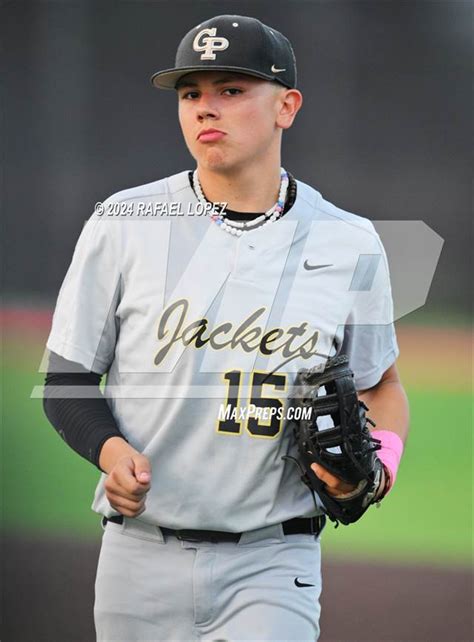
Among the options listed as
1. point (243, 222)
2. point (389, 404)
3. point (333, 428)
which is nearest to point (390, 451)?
point (389, 404)

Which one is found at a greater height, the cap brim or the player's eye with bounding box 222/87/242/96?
the cap brim

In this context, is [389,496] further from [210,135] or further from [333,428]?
[210,135]

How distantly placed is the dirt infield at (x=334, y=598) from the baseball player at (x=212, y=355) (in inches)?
27.5

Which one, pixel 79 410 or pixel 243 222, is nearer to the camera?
pixel 79 410

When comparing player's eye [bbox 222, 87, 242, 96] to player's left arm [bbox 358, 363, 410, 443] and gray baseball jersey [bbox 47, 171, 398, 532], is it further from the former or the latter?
player's left arm [bbox 358, 363, 410, 443]

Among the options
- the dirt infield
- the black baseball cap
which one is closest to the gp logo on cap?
the black baseball cap

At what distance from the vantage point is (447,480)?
7.48 ft

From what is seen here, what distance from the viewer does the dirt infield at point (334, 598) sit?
2.24 metres

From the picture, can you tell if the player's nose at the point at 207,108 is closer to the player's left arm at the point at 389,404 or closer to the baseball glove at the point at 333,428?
the baseball glove at the point at 333,428

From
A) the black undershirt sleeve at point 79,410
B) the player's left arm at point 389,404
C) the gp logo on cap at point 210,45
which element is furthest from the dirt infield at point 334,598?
the gp logo on cap at point 210,45

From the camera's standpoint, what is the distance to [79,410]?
1.54 meters

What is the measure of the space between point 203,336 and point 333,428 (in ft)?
0.81

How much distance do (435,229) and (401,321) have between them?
0.22 metres
